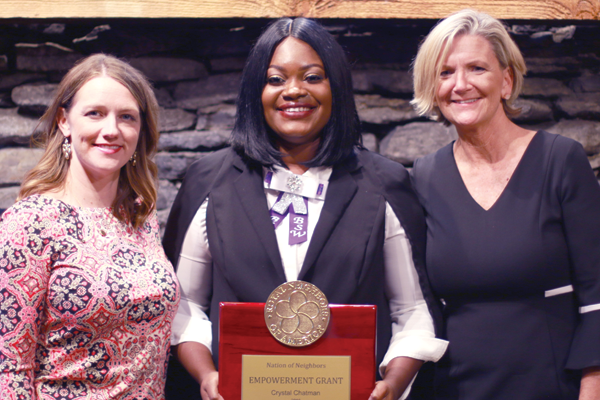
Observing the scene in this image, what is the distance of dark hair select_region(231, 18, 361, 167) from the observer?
1.74 meters

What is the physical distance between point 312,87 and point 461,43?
1.84 ft

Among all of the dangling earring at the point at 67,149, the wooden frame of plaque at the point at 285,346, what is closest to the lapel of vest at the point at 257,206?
the wooden frame of plaque at the point at 285,346

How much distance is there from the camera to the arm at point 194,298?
1.74 meters

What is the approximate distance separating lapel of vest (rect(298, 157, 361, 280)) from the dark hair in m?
0.04

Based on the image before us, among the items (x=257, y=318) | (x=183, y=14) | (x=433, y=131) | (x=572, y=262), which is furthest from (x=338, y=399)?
(x=183, y=14)

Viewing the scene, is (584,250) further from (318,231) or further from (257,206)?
(257,206)

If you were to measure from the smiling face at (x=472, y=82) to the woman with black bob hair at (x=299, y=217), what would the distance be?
0.99 ft

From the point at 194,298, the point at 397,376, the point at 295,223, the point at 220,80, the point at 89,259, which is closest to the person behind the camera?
the point at 89,259

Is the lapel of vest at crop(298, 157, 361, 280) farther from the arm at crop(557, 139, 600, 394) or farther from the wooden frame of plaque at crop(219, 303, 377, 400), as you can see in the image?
the arm at crop(557, 139, 600, 394)

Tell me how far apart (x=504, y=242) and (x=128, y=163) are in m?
1.27

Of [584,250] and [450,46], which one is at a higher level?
[450,46]

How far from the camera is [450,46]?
6.07ft

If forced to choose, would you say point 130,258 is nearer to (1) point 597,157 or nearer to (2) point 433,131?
(2) point 433,131

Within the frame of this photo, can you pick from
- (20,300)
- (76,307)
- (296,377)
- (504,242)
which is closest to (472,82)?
(504,242)
